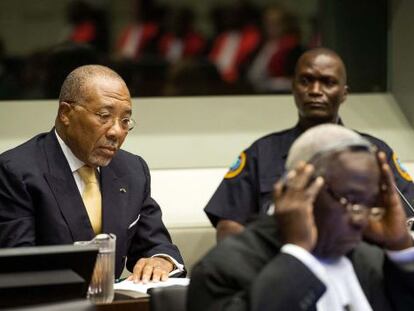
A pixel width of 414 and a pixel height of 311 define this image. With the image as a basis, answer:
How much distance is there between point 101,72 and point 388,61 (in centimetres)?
271

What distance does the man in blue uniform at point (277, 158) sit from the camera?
4273 millimetres

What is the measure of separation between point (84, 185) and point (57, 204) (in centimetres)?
18

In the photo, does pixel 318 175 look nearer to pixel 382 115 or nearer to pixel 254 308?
pixel 254 308

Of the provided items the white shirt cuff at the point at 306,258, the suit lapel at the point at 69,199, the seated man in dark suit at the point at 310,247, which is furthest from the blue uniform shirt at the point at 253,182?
the white shirt cuff at the point at 306,258

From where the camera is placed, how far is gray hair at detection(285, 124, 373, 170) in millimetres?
2021

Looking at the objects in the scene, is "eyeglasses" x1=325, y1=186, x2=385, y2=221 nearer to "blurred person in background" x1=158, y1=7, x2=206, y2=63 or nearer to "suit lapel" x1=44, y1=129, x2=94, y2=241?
"suit lapel" x1=44, y1=129, x2=94, y2=241

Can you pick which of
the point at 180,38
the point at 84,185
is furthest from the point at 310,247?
the point at 180,38

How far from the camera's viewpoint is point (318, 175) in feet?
6.55

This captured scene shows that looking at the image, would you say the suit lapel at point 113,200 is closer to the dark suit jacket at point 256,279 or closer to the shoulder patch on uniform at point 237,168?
the shoulder patch on uniform at point 237,168

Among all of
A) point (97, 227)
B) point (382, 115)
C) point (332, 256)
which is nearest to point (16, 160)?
point (97, 227)

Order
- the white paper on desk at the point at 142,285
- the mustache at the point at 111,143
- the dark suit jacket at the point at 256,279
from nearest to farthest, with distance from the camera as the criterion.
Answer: the dark suit jacket at the point at 256,279
the white paper on desk at the point at 142,285
the mustache at the point at 111,143

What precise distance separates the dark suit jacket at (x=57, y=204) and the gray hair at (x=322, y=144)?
5.15 feet

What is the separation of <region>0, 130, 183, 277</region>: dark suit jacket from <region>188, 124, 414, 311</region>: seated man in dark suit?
1.53m

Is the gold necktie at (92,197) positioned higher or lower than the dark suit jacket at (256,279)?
lower
